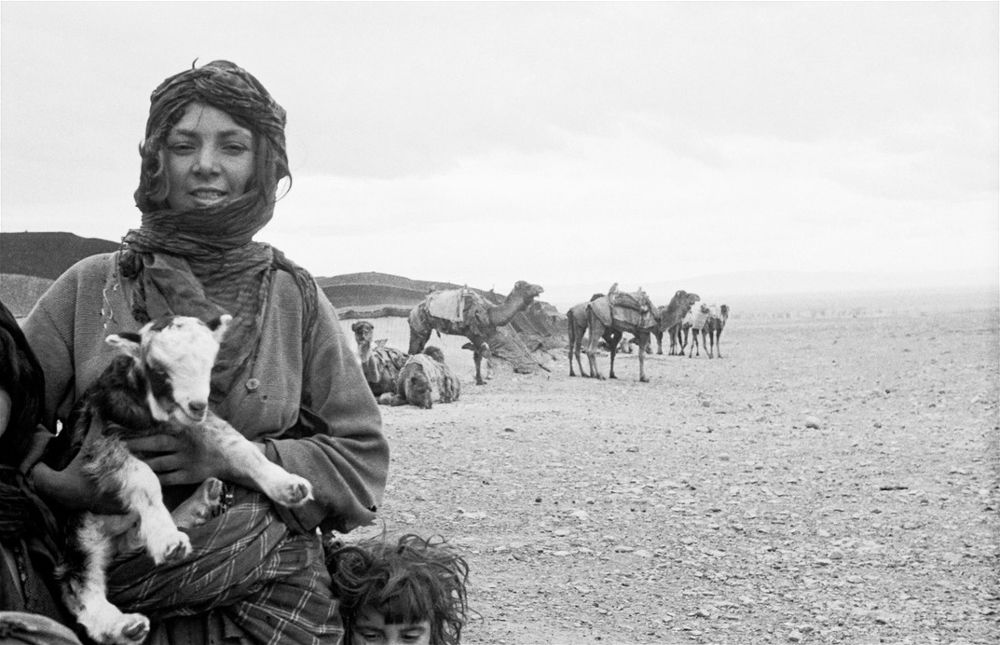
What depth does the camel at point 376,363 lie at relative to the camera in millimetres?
15688

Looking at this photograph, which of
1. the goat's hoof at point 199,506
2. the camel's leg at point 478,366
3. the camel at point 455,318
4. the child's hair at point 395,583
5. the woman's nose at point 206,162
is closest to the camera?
the goat's hoof at point 199,506

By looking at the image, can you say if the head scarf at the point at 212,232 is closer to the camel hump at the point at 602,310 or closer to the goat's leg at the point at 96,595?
the goat's leg at the point at 96,595

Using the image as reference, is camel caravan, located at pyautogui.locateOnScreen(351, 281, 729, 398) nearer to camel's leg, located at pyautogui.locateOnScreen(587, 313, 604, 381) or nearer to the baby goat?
camel's leg, located at pyautogui.locateOnScreen(587, 313, 604, 381)

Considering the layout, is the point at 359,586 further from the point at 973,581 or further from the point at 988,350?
the point at 988,350

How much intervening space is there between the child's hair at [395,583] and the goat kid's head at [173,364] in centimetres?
83

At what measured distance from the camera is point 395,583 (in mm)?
3158

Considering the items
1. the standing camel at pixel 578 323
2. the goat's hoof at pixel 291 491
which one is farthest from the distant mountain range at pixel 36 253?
the standing camel at pixel 578 323

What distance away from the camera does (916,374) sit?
821 inches

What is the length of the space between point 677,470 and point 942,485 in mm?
2373

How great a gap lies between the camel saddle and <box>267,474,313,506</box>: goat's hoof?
63.7 ft

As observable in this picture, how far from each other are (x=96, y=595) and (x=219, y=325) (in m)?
0.66

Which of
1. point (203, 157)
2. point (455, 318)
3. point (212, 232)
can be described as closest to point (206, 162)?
point (203, 157)

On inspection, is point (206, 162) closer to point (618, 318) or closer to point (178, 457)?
point (178, 457)

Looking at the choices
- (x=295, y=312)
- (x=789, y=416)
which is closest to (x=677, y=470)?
(x=789, y=416)
